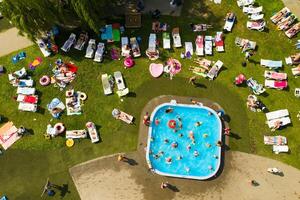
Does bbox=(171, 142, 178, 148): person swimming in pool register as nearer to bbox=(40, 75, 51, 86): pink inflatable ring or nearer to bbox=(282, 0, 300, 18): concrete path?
bbox=(40, 75, 51, 86): pink inflatable ring

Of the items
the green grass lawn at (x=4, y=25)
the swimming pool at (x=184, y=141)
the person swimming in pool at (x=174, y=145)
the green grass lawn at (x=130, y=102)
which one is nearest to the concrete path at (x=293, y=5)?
the green grass lawn at (x=130, y=102)

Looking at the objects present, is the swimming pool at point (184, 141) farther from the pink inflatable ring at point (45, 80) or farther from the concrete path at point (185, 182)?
the pink inflatable ring at point (45, 80)

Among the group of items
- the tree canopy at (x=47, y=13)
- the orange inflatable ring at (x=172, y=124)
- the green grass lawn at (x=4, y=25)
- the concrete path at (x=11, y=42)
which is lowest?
the orange inflatable ring at (x=172, y=124)

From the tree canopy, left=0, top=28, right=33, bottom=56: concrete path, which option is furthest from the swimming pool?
left=0, top=28, right=33, bottom=56: concrete path

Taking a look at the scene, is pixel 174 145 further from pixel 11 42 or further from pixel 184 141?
pixel 11 42

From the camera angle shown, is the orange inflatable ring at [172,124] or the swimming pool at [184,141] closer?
the swimming pool at [184,141]

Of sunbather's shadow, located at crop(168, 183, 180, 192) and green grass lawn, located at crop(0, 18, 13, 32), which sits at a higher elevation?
green grass lawn, located at crop(0, 18, 13, 32)
